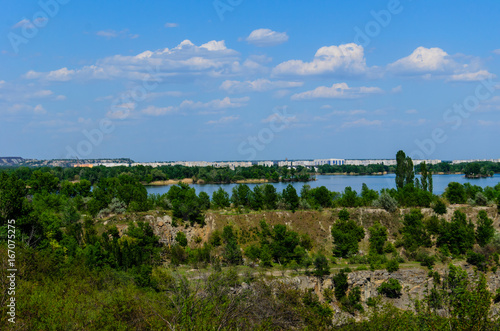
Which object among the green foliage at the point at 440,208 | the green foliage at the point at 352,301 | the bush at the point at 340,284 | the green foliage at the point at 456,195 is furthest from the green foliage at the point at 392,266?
the green foliage at the point at 456,195

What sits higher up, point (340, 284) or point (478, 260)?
point (478, 260)

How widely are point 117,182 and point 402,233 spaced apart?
32814 millimetres

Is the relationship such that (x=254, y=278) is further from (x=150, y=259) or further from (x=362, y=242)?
(x=362, y=242)

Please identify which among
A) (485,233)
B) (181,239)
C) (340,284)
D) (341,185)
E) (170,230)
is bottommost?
(340,284)

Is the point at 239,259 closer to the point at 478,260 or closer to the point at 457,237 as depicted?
the point at 478,260

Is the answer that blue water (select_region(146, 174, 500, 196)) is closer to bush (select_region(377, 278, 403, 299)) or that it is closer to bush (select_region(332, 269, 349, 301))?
bush (select_region(332, 269, 349, 301))

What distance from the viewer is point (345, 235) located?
115ft

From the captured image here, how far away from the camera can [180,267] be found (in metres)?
30.7

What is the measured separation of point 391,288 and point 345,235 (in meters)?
7.62

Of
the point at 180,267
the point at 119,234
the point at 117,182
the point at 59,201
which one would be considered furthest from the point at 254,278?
the point at 117,182

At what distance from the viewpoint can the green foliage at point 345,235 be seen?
3450cm

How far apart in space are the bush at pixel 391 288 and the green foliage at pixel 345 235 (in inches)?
242

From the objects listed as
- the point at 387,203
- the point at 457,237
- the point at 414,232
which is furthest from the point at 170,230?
the point at 457,237

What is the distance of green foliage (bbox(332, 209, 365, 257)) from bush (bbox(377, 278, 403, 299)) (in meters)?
6.14
